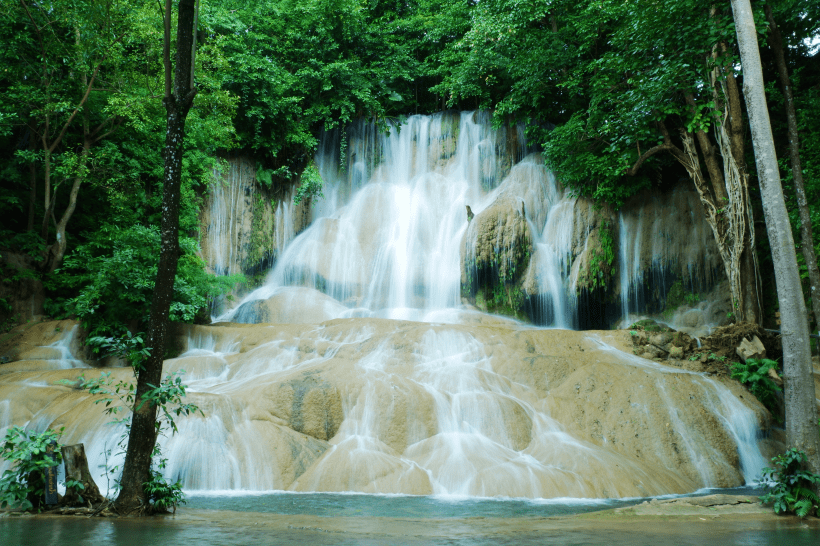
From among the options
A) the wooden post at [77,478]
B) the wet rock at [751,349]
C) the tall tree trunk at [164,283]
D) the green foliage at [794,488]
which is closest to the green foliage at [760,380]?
the wet rock at [751,349]

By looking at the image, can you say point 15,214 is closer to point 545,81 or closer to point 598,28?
point 545,81

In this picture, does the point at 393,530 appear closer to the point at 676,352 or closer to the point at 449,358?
the point at 449,358

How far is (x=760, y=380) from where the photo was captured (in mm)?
9617

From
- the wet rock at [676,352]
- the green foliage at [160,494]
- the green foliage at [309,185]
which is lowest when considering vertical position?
the green foliage at [160,494]

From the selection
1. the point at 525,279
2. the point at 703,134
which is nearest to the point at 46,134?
the point at 525,279

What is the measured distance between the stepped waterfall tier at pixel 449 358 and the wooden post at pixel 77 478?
517mm

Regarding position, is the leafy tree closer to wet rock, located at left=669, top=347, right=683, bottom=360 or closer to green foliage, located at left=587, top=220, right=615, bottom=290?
green foliage, located at left=587, top=220, right=615, bottom=290

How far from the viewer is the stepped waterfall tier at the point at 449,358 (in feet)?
25.1

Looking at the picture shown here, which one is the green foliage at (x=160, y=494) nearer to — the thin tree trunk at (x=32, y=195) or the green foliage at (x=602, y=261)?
the thin tree trunk at (x=32, y=195)

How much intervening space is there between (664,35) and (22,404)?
15.8 meters

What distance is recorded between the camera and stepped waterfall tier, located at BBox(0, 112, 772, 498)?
764 cm

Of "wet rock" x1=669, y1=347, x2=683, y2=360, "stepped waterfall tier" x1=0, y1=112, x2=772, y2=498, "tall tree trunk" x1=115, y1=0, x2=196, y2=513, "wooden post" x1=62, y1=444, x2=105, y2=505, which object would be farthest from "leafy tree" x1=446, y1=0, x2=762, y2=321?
"wooden post" x1=62, y1=444, x2=105, y2=505

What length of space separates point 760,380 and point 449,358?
19.9 feet

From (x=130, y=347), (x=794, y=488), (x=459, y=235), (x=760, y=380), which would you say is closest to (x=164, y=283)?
(x=130, y=347)
